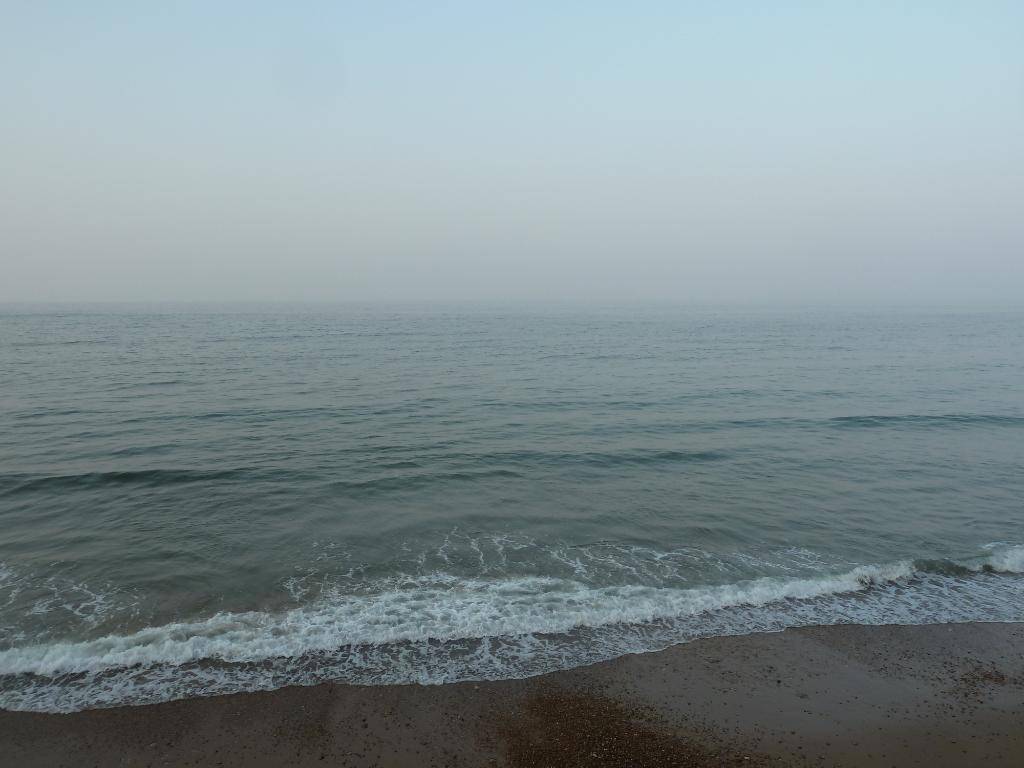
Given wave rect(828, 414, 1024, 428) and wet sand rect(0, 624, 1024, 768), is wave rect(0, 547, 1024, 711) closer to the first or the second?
wet sand rect(0, 624, 1024, 768)

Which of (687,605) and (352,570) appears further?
(352,570)

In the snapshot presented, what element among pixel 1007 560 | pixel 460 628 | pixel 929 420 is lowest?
pixel 460 628

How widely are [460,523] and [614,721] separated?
27.3ft

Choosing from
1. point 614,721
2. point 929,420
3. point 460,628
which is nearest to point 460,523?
point 460,628

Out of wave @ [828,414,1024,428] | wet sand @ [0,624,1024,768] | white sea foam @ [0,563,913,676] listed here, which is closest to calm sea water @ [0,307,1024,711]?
white sea foam @ [0,563,913,676]

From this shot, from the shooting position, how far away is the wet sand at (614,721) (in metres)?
7.71

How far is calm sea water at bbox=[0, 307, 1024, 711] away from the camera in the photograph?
10359 millimetres

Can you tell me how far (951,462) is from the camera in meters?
21.7

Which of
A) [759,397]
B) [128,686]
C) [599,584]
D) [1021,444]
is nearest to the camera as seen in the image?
[128,686]

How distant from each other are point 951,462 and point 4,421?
41.4 m

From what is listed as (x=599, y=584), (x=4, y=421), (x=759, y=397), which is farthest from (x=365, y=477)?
(x=759, y=397)

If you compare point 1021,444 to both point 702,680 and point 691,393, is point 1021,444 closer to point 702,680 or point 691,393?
point 691,393

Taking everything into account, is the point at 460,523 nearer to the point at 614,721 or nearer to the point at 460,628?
the point at 460,628

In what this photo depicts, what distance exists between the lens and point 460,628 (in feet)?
35.6
